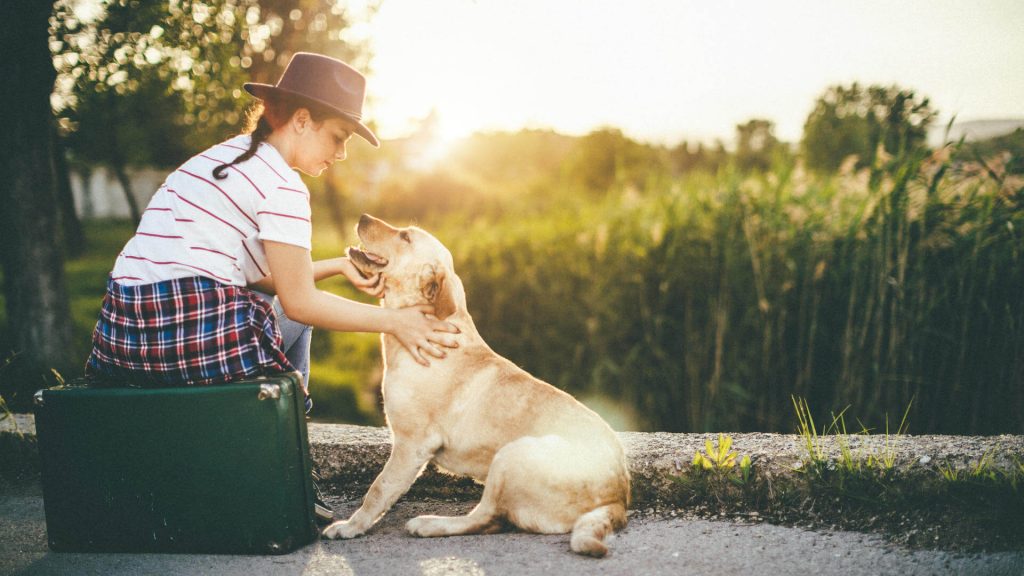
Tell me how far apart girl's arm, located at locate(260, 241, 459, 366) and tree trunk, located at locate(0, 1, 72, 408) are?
127 inches

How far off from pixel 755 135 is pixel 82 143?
9.36 m

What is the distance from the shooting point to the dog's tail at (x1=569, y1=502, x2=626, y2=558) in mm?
2463

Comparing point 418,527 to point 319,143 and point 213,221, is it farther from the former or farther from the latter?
point 319,143

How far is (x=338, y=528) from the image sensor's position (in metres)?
2.83

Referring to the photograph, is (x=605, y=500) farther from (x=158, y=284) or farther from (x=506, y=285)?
(x=506, y=285)

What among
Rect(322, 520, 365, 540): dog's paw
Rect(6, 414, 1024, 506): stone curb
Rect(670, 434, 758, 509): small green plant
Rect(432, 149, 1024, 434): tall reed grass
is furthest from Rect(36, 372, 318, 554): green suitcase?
Rect(432, 149, 1024, 434): tall reed grass

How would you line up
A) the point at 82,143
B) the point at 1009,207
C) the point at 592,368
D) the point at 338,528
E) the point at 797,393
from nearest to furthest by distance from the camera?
the point at 338,528, the point at 1009,207, the point at 797,393, the point at 592,368, the point at 82,143

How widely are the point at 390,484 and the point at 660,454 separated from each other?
1.23m

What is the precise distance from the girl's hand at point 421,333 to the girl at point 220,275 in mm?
42

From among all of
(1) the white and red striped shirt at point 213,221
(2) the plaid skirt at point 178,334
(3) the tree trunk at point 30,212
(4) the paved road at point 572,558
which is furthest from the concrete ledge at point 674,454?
(3) the tree trunk at point 30,212

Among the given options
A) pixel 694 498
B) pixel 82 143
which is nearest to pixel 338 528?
pixel 694 498

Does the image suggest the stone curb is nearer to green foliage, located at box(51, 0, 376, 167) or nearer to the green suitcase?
the green suitcase

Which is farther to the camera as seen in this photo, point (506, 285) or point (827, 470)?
point (506, 285)

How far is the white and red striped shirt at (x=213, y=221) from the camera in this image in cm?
263
